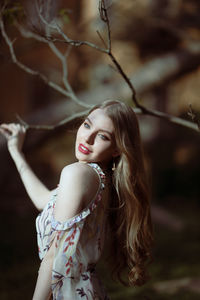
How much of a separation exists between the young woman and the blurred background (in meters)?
0.43

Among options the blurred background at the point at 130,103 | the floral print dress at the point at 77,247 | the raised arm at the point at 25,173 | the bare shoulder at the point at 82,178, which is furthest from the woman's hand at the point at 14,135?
the bare shoulder at the point at 82,178

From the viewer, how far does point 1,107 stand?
1000 cm

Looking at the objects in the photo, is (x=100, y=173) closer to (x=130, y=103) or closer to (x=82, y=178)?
(x=82, y=178)

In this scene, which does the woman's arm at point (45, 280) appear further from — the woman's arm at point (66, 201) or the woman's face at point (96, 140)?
the woman's face at point (96, 140)

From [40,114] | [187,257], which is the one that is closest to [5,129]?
[40,114]

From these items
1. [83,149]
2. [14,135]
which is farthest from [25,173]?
[83,149]

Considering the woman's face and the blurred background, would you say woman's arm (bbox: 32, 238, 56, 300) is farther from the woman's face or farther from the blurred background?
the blurred background

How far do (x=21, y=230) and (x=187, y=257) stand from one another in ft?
8.14

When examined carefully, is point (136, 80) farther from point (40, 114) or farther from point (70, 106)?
point (40, 114)

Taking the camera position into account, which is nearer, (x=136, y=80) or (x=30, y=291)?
(x=30, y=291)

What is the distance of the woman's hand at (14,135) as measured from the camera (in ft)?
7.17

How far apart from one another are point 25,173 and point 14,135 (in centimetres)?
23

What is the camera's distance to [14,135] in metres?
2.21

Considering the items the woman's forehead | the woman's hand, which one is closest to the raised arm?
the woman's hand
